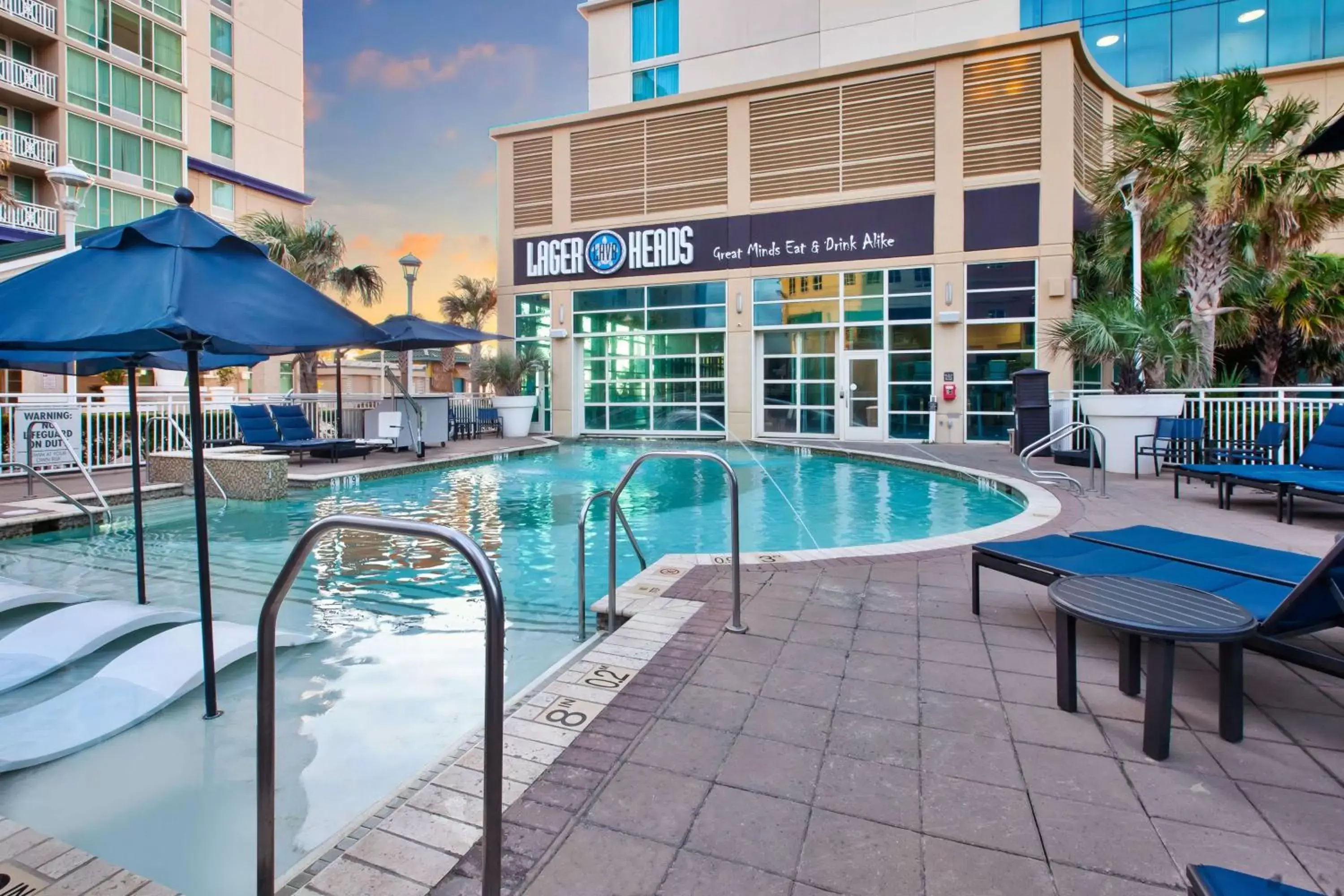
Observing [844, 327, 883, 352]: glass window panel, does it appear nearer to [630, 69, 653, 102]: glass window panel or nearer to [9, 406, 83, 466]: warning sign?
[630, 69, 653, 102]: glass window panel

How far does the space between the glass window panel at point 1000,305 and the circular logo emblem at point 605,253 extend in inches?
352

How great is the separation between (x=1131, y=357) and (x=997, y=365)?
4866mm

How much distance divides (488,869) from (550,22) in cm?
3644

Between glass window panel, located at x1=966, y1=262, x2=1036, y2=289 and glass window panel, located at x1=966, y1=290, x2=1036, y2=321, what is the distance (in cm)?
15

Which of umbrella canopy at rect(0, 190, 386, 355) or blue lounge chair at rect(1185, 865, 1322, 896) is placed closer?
blue lounge chair at rect(1185, 865, 1322, 896)

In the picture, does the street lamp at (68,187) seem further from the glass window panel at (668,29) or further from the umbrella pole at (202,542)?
the glass window panel at (668,29)

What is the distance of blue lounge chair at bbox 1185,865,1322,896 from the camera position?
3.67ft

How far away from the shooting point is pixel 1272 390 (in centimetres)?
895

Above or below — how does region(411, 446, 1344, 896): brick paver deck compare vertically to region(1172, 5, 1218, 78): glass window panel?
below

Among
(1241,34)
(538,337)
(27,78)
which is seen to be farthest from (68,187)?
(1241,34)

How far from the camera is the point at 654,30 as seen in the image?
77.5 ft

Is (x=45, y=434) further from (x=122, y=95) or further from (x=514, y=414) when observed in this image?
(x=122, y=95)

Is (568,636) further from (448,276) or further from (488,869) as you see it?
(448,276)

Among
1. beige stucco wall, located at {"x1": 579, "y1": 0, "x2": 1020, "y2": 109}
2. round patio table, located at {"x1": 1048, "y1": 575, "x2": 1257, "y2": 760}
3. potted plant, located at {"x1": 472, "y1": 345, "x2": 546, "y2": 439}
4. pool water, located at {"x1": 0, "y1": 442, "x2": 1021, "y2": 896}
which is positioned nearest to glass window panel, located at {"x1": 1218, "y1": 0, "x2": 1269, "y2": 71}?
beige stucco wall, located at {"x1": 579, "y1": 0, "x2": 1020, "y2": 109}
